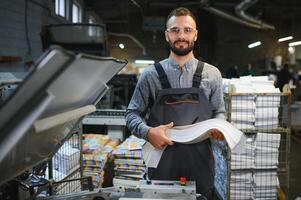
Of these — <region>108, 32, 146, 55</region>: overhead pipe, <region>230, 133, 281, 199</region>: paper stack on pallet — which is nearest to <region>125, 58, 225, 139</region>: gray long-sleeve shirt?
<region>230, 133, 281, 199</region>: paper stack on pallet

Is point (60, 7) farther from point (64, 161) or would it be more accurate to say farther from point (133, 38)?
point (64, 161)

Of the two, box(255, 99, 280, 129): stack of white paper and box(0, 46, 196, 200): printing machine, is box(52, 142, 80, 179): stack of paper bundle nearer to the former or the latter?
box(0, 46, 196, 200): printing machine

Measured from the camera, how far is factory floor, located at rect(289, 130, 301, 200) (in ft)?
13.2

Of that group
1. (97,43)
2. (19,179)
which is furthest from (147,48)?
(19,179)

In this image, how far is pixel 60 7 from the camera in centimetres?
563

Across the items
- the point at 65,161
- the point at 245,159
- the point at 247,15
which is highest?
the point at 247,15

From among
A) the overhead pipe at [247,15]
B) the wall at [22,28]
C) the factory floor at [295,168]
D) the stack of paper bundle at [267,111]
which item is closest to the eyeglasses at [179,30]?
the stack of paper bundle at [267,111]

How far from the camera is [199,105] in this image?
168 centimetres

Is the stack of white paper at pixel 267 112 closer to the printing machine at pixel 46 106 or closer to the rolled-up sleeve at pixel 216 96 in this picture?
the rolled-up sleeve at pixel 216 96

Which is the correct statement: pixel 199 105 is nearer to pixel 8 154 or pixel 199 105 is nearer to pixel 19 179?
pixel 19 179

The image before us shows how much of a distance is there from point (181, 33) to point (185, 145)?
0.56m

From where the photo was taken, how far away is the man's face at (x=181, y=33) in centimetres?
167

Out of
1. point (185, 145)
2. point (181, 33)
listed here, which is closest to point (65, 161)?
point (185, 145)

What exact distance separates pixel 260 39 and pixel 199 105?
12090 millimetres
